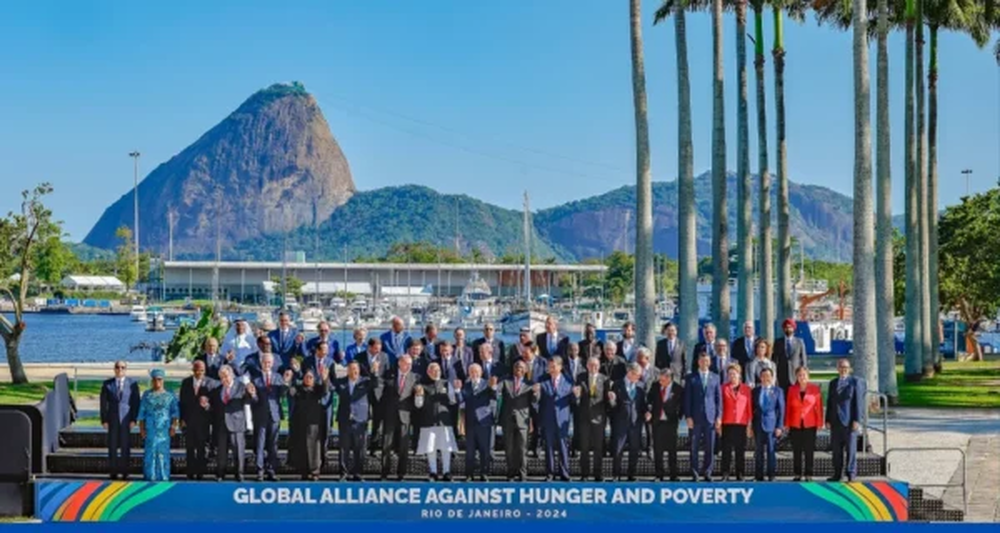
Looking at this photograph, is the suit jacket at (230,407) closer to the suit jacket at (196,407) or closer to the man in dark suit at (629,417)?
the suit jacket at (196,407)

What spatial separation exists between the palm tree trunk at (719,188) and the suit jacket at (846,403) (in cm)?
1863

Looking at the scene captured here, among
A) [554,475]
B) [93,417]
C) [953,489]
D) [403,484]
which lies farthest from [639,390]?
[93,417]

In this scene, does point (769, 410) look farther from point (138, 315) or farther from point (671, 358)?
point (138, 315)

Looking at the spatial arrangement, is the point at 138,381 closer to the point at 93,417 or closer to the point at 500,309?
the point at 93,417

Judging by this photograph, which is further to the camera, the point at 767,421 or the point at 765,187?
the point at 765,187

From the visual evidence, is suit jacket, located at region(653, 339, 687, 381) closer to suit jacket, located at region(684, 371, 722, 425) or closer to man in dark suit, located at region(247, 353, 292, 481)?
suit jacket, located at region(684, 371, 722, 425)

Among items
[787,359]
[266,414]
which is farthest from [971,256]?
[266,414]

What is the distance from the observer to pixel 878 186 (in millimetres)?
34562

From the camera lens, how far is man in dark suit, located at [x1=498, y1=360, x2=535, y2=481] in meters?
18.9

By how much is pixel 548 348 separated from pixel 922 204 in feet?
88.0

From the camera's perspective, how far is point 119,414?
18797 mm

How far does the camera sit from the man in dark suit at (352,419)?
748 inches

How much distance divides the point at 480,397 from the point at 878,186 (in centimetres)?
1864

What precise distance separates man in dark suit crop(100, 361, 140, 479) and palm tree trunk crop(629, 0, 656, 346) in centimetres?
1490
